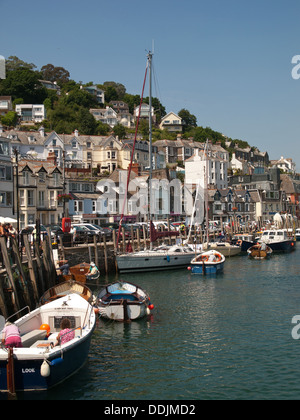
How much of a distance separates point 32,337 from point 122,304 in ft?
28.0

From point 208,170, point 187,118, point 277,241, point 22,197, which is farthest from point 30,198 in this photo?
point 187,118

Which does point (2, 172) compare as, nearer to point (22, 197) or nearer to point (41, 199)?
point (22, 197)

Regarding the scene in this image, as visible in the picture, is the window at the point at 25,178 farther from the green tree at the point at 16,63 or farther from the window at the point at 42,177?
the green tree at the point at 16,63

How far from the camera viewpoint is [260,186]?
125562 mm

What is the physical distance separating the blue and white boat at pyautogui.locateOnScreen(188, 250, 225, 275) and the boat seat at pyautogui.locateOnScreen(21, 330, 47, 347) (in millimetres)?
27478

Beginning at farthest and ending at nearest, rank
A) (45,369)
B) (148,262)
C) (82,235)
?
(82,235) → (148,262) → (45,369)

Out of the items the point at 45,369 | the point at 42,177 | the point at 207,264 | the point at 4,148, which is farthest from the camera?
the point at 42,177

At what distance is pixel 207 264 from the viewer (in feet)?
151

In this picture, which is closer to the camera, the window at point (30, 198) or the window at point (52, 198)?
the window at point (30, 198)

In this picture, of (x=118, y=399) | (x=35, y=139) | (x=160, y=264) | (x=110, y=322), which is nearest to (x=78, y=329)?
(x=118, y=399)

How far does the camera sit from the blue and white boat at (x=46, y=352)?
16.5m

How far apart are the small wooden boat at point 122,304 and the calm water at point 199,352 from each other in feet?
1.83

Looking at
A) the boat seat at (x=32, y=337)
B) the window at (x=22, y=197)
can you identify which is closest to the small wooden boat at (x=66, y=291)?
the boat seat at (x=32, y=337)
